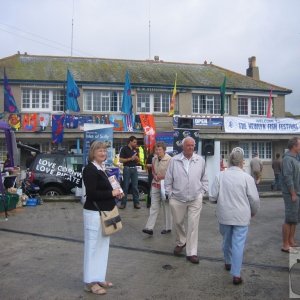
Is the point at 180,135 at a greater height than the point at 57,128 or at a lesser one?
lesser

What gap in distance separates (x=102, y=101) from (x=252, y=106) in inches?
404

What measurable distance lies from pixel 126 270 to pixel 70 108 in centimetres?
1786

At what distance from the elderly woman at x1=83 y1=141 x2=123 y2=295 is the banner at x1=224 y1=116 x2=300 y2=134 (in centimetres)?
2164

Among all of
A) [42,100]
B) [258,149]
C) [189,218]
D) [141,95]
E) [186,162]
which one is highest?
[141,95]

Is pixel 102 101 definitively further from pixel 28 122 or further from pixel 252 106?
pixel 252 106

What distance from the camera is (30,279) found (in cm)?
557

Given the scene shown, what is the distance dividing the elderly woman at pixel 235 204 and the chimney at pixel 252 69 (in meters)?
29.1

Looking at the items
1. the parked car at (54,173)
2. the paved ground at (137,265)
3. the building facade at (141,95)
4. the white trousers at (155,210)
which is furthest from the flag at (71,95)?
the white trousers at (155,210)

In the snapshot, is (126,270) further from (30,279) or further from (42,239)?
(42,239)

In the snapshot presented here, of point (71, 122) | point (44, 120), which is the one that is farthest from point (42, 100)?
point (71, 122)

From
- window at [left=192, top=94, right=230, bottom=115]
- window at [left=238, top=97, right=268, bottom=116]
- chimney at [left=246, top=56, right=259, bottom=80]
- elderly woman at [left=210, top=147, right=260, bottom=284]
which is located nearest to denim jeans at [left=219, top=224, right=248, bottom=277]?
elderly woman at [left=210, top=147, right=260, bottom=284]

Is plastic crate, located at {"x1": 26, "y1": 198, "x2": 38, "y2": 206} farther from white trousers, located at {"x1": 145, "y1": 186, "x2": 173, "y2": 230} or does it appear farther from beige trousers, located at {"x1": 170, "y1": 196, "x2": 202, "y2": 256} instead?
beige trousers, located at {"x1": 170, "y1": 196, "x2": 202, "y2": 256}

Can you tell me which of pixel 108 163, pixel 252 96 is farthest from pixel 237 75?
pixel 108 163

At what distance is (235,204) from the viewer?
5457mm
